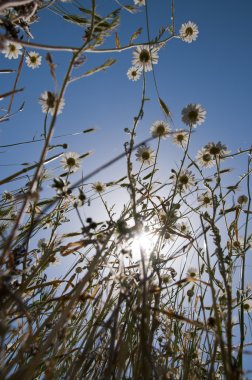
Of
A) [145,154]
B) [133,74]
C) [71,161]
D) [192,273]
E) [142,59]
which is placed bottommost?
[192,273]

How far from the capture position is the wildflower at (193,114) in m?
2.48

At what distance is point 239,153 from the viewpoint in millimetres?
1978

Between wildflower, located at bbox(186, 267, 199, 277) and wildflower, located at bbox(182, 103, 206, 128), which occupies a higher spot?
wildflower, located at bbox(182, 103, 206, 128)

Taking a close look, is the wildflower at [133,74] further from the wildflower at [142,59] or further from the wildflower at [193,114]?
the wildflower at [193,114]

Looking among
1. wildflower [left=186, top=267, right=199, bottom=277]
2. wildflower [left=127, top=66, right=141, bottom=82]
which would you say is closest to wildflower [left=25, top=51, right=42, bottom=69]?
wildflower [left=127, top=66, right=141, bottom=82]

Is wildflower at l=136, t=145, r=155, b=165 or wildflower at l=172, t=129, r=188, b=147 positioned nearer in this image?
wildflower at l=172, t=129, r=188, b=147

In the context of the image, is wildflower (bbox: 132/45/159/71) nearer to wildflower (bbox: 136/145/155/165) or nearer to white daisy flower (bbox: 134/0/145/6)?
white daisy flower (bbox: 134/0/145/6)

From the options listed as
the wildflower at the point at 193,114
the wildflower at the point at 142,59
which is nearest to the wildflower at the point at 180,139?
the wildflower at the point at 193,114

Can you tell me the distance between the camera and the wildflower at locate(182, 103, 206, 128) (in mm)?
2484

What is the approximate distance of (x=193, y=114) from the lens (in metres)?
2.49

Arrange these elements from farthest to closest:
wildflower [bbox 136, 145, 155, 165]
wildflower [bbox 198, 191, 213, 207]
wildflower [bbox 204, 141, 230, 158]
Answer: wildflower [bbox 136, 145, 155, 165], wildflower [bbox 198, 191, 213, 207], wildflower [bbox 204, 141, 230, 158]

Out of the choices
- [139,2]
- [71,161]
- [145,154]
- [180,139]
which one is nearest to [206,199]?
[180,139]

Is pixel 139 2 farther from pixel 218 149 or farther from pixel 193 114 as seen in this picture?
pixel 218 149

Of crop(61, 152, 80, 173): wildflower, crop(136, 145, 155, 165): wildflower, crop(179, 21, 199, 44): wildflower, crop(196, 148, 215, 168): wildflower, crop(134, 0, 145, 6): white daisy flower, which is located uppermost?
crop(179, 21, 199, 44): wildflower
